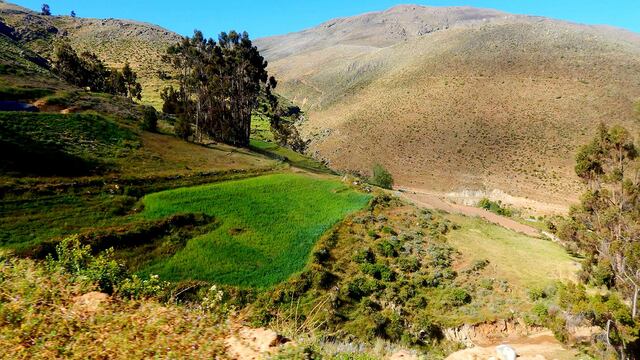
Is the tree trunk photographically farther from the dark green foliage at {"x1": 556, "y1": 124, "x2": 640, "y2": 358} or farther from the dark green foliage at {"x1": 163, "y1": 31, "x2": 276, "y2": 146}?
the dark green foliage at {"x1": 163, "y1": 31, "x2": 276, "y2": 146}

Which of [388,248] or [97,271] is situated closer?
[97,271]

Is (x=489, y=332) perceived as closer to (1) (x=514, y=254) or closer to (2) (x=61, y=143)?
(1) (x=514, y=254)

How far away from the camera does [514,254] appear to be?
39.1 m

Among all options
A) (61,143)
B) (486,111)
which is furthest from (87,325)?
(486,111)

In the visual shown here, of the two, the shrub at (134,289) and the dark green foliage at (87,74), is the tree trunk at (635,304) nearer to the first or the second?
the shrub at (134,289)

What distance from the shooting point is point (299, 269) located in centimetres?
3144

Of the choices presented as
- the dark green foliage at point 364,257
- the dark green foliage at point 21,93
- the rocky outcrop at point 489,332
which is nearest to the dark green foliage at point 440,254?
the dark green foliage at point 364,257

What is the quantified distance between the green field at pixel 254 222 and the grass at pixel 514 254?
12856 mm

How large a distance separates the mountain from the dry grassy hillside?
213 feet

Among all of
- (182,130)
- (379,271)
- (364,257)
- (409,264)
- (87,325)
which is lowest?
(379,271)

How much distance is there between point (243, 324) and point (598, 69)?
167324 mm

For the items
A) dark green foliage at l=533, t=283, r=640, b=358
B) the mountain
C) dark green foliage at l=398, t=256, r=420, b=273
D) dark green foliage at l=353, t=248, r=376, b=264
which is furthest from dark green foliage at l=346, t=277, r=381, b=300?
the mountain

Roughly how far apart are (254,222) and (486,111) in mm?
107293

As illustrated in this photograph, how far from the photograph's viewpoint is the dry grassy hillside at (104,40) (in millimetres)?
145750
